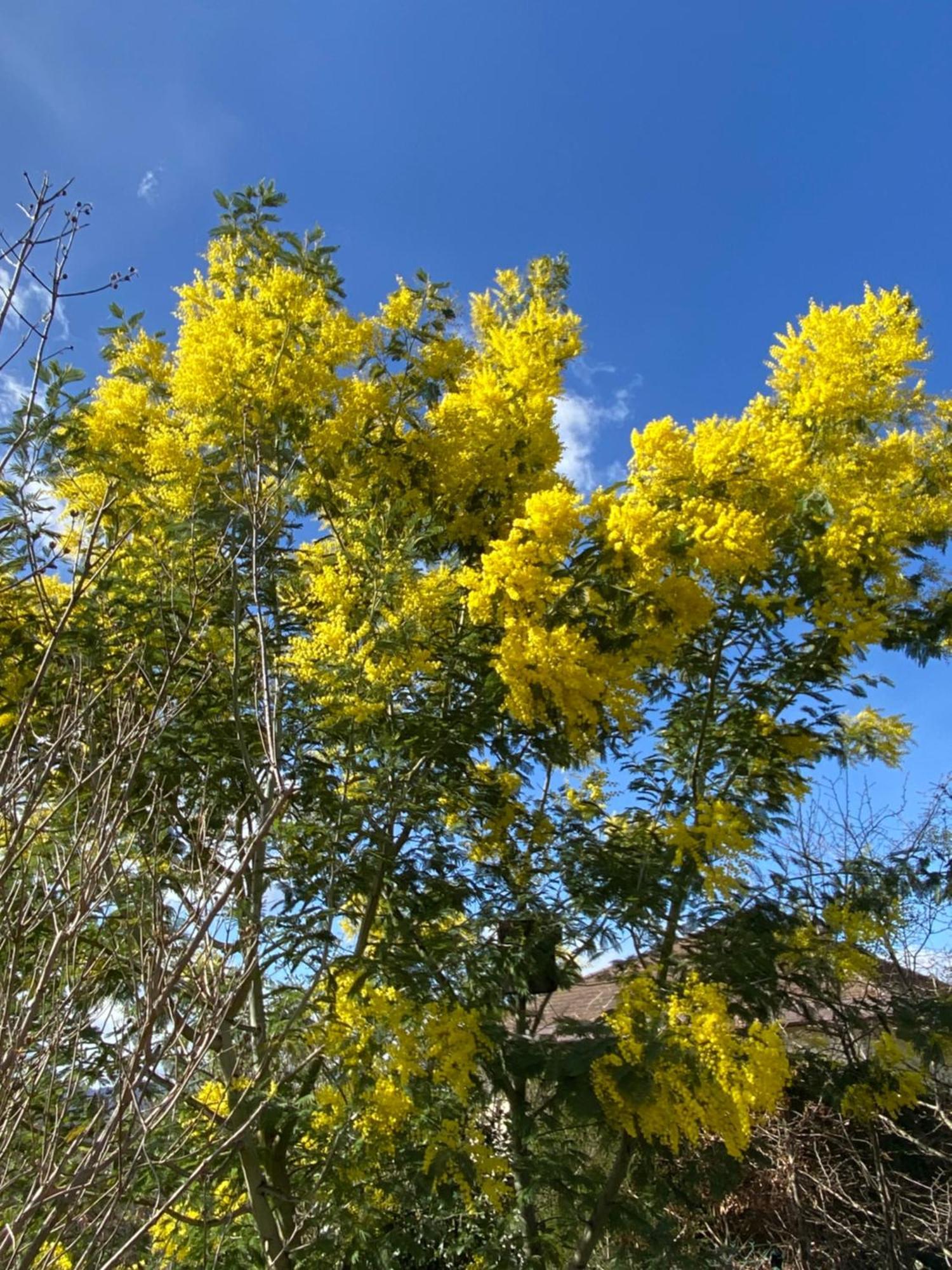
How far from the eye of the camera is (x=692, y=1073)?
399 cm

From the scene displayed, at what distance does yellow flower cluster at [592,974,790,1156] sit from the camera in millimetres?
3895

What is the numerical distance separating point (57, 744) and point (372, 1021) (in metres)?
2.79

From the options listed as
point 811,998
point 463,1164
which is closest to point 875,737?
point 811,998

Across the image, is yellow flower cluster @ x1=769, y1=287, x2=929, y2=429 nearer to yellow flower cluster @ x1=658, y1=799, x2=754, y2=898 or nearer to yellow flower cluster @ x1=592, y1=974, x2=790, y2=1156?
yellow flower cluster @ x1=658, y1=799, x2=754, y2=898

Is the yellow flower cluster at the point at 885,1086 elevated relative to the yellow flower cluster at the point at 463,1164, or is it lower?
elevated

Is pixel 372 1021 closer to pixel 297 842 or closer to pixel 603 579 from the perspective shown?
pixel 297 842

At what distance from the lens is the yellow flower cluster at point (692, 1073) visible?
389 centimetres

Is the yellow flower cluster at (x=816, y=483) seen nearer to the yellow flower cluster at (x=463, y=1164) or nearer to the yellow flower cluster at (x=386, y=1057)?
the yellow flower cluster at (x=386, y=1057)

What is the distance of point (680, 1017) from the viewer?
424cm

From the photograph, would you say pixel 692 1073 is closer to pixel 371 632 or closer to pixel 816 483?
pixel 371 632

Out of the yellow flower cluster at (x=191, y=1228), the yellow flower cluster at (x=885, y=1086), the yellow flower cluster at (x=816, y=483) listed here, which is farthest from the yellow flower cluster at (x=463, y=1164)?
the yellow flower cluster at (x=816, y=483)

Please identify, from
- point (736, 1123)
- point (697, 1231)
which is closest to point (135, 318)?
point (736, 1123)

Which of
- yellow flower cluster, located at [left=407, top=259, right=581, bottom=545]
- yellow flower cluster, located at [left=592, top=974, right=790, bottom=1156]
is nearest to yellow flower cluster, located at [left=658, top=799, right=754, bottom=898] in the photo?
yellow flower cluster, located at [left=592, top=974, right=790, bottom=1156]

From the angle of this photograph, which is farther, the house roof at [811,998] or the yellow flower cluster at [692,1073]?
the house roof at [811,998]
